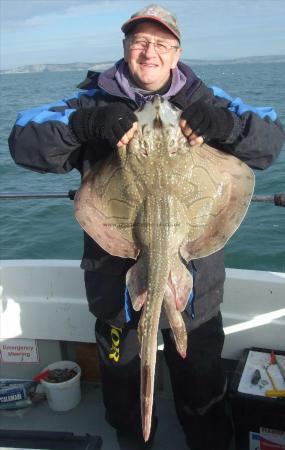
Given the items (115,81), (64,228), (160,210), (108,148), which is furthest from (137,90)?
(64,228)

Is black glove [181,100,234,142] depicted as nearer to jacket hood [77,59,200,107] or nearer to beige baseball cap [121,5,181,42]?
jacket hood [77,59,200,107]

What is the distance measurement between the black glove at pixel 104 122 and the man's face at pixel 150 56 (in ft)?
1.16

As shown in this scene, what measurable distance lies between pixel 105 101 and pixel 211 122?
795mm

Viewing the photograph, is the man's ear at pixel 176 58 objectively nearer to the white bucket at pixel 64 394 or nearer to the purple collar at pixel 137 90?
the purple collar at pixel 137 90

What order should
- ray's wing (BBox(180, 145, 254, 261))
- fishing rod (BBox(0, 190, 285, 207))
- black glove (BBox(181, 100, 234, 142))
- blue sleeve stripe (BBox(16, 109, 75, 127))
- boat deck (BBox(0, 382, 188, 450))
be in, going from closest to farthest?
black glove (BBox(181, 100, 234, 142)) → ray's wing (BBox(180, 145, 254, 261)) → blue sleeve stripe (BBox(16, 109, 75, 127)) → fishing rod (BBox(0, 190, 285, 207)) → boat deck (BBox(0, 382, 188, 450))

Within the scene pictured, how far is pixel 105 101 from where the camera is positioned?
296 centimetres

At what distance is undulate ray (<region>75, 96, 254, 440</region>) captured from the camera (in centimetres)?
246

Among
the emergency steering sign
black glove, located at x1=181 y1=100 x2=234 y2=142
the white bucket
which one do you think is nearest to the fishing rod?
black glove, located at x1=181 y1=100 x2=234 y2=142

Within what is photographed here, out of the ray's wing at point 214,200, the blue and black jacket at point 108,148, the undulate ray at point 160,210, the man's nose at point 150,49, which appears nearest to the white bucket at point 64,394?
the blue and black jacket at point 108,148

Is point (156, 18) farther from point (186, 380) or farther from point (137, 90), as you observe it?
point (186, 380)

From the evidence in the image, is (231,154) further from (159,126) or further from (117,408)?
(117,408)

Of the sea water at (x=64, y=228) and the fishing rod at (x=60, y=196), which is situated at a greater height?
the fishing rod at (x=60, y=196)

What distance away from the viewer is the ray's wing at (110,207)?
2.63 meters

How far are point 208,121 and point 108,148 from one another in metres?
0.72
